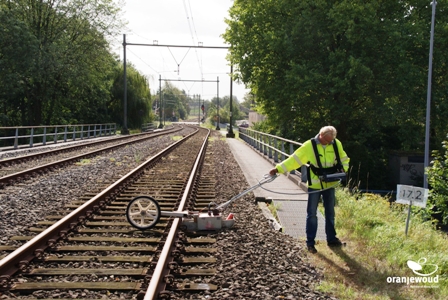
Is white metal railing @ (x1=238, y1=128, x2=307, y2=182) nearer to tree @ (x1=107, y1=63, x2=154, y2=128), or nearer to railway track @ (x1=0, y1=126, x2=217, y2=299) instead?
railway track @ (x1=0, y1=126, x2=217, y2=299)

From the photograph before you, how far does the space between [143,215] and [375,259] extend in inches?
132

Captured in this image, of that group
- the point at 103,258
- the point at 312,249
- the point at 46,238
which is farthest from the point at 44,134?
the point at 312,249

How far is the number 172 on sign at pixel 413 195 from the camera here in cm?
707

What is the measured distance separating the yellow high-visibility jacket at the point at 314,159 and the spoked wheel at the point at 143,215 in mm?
2023

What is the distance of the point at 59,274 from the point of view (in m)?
5.14

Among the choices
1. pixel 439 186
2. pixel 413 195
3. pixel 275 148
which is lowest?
pixel 439 186

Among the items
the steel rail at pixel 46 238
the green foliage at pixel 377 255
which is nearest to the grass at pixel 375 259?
the green foliage at pixel 377 255

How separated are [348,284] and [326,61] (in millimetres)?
21749

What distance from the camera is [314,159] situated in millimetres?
6516

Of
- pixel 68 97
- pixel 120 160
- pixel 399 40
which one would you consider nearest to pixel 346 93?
pixel 399 40

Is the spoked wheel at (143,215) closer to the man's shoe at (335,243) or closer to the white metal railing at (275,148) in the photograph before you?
the man's shoe at (335,243)

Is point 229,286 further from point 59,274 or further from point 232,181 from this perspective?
point 232,181

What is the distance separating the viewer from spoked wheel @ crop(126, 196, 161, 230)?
7.19 meters

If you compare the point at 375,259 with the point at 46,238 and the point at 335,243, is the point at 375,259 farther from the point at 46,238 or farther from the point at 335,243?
the point at 46,238
